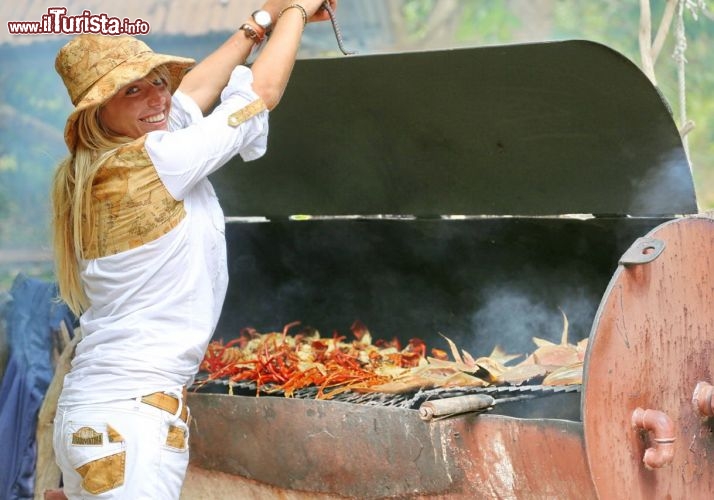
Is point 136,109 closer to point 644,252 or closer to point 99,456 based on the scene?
point 99,456

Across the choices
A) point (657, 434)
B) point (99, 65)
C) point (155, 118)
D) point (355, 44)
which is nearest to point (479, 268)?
point (657, 434)

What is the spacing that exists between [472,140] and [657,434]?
183 cm

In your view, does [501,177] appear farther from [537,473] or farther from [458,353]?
[537,473]

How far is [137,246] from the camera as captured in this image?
2799 mm

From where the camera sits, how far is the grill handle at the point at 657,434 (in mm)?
2852

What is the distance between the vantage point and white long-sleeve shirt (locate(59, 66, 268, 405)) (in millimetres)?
2789

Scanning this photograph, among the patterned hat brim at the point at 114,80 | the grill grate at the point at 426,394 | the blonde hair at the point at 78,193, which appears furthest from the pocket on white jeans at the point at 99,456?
the grill grate at the point at 426,394

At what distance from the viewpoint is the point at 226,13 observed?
8.09 meters

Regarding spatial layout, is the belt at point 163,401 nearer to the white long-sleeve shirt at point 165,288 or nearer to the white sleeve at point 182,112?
the white long-sleeve shirt at point 165,288

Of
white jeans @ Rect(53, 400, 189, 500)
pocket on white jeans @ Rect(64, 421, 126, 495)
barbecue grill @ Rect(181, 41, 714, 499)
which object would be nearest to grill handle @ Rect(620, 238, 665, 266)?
barbecue grill @ Rect(181, 41, 714, 499)

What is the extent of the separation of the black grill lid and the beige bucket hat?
1.14 metres

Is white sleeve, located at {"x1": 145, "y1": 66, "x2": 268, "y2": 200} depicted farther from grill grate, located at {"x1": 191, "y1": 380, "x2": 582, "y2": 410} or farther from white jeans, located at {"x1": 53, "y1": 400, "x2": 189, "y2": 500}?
grill grate, located at {"x1": 191, "y1": 380, "x2": 582, "y2": 410}

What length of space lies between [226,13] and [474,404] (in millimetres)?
5713

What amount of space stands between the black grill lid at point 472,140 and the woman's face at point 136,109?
1.11 metres
